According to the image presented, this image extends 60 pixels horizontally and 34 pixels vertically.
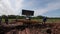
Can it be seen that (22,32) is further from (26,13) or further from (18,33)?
(26,13)

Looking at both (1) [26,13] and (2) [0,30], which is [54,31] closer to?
(2) [0,30]

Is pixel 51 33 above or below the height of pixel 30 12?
below

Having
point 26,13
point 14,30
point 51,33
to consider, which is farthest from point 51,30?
point 26,13

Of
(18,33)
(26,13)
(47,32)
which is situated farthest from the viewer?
(26,13)

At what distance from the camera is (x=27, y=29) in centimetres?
2086

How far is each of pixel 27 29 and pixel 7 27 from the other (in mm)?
3020

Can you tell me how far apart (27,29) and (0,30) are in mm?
3354

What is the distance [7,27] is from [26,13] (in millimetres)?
12258

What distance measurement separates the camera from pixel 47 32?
21.5 metres

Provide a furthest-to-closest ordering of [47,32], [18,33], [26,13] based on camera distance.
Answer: [26,13], [47,32], [18,33]

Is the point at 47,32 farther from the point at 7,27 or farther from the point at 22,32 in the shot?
the point at 7,27

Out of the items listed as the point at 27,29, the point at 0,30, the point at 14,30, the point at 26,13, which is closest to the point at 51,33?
the point at 27,29

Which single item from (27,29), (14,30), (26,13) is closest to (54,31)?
(27,29)

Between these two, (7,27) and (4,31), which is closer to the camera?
(4,31)
